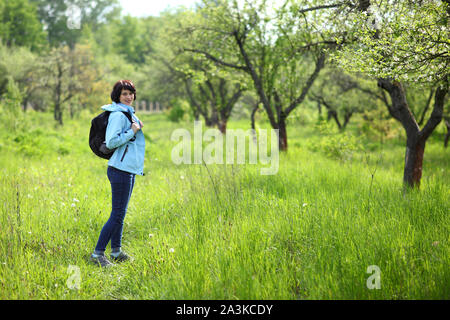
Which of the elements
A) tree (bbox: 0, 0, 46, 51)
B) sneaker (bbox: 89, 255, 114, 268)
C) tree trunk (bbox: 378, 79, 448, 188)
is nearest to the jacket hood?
sneaker (bbox: 89, 255, 114, 268)

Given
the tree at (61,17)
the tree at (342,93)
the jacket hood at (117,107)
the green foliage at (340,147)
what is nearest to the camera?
the jacket hood at (117,107)

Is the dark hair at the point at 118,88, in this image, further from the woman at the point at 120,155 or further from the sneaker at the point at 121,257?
the sneaker at the point at 121,257

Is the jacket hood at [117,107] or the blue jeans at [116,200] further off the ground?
the jacket hood at [117,107]

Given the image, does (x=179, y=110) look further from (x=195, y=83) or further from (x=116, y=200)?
(x=116, y=200)

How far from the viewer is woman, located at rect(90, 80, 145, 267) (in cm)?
346

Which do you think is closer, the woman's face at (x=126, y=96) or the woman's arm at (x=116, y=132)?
the woman's arm at (x=116, y=132)

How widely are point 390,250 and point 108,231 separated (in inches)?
132

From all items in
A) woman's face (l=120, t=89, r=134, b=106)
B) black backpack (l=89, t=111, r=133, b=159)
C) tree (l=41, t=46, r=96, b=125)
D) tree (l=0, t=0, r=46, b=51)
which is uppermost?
tree (l=0, t=0, r=46, b=51)

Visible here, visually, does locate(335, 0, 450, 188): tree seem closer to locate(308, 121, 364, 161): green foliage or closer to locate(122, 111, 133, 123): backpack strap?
locate(122, 111, 133, 123): backpack strap

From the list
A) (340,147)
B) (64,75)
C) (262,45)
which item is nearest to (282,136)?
(340,147)

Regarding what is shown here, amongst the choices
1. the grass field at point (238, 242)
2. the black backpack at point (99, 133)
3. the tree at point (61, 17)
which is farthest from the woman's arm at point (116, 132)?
the tree at point (61, 17)

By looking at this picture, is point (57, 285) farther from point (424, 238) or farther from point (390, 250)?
point (424, 238)

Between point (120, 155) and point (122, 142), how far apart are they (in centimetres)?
18

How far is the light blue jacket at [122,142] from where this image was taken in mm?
3430
